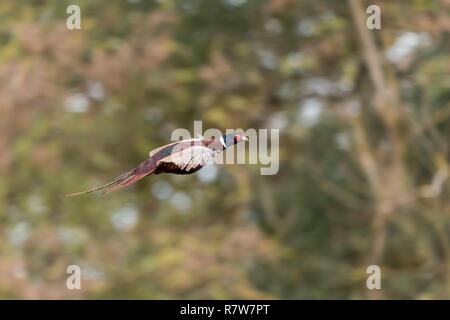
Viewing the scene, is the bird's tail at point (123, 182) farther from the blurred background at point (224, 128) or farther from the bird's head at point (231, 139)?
the blurred background at point (224, 128)

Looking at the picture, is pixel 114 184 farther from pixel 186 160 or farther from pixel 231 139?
pixel 231 139

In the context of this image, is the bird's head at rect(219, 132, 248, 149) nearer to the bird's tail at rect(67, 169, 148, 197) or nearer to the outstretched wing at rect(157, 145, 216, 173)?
the outstretched wing at rect(157, 145, 216, 173)

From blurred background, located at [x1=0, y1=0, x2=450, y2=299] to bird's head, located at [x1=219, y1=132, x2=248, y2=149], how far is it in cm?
506

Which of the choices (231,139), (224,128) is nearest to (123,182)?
(231,139)

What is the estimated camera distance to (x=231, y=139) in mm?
1835

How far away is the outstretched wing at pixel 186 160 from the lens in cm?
173

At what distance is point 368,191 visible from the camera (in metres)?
8.02

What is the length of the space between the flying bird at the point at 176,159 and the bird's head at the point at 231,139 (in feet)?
0.06

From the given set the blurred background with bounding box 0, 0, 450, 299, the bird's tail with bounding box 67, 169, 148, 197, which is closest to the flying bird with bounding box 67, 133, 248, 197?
the bird's tail with bounding box 67, 169, 148, 197

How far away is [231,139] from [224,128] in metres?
5.20

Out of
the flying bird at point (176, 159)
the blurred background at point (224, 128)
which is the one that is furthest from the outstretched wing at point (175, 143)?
the blurred background at point (224, 128)

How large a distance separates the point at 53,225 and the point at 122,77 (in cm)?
119
